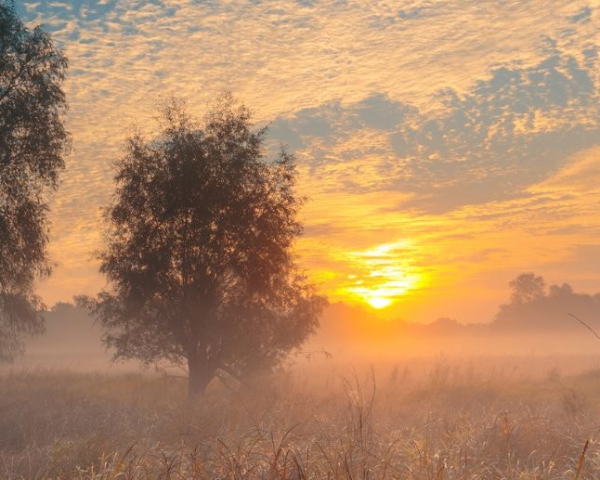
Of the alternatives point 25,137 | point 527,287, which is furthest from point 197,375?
point 527,287

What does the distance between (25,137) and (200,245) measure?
6.54 meters

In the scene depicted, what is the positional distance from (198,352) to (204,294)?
236 cm

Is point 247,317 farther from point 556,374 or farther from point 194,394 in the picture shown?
point 556,374

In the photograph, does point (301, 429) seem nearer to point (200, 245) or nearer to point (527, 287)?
point (200, 245)

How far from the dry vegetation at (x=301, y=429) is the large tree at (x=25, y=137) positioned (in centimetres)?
505

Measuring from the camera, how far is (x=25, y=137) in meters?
18.3

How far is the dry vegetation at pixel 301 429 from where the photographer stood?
671cm

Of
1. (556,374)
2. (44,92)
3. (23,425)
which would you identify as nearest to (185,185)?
(44,92)

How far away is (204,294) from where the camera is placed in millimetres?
21797

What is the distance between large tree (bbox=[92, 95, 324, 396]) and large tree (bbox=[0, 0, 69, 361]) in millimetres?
3150

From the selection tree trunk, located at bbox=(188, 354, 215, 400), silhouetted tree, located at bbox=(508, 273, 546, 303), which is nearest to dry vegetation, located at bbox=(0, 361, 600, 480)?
tree trunk, located at bbox=(188, 354, 215, 400)

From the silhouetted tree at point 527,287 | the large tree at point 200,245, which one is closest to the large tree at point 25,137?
the large tree at point 200,245

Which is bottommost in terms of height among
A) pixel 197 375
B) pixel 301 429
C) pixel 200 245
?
pixel 197 375

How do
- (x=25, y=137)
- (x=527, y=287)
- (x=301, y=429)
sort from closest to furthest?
(x=301, y=429) < (x=25, y=137) < (x=527, y=287)
